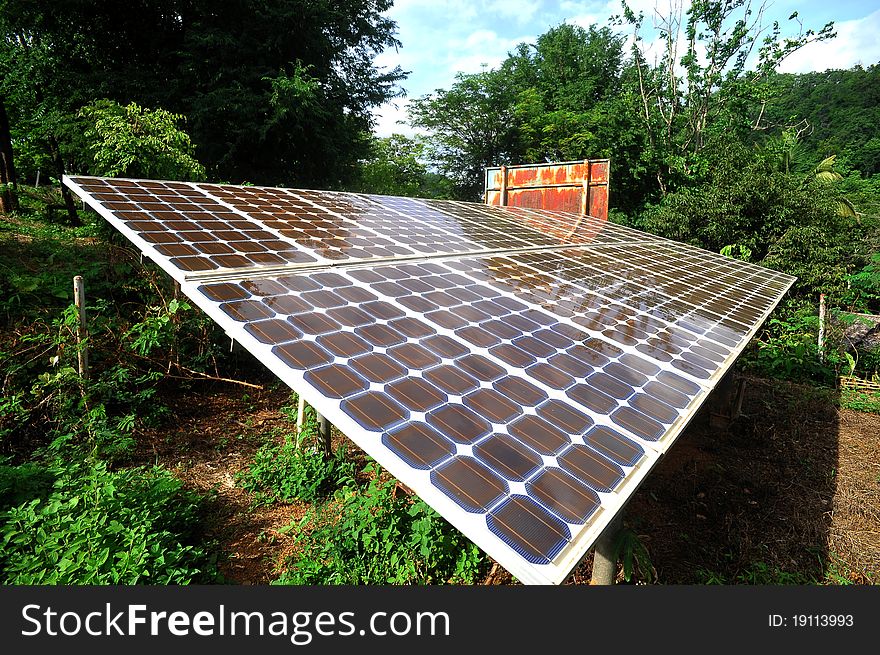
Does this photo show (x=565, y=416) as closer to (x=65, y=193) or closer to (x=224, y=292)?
(x=224, y=292)

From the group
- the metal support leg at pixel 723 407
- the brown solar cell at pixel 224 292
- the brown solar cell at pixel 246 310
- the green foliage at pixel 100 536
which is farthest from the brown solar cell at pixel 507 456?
the metal support leg at pixel 723 407

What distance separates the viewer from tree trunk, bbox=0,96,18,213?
13072 millimetres

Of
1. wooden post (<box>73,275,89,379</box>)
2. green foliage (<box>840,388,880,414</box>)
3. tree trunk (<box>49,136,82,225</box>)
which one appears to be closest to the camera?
wooden post (<box>73,275,89,379</box>)

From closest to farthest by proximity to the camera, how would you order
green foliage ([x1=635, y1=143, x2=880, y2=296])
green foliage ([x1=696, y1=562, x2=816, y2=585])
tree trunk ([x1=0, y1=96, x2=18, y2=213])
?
green foliage ([x1=696, y1=562, x2=816, y2=585]), tree trunk ([x1=0, y1=96, x2=18, y2=213]), green foliage ([x1=635, y1=143, x2=880, y2=296])

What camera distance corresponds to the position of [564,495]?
1.85 meters

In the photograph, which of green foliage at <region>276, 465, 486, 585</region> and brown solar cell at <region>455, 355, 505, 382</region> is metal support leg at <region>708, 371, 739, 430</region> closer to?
green foliage at <region>276, 465, 486, 585</region>

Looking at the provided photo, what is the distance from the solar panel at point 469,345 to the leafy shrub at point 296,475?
2594mm

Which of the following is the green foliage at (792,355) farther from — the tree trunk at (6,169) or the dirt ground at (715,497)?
the tree trunk at (6,169)

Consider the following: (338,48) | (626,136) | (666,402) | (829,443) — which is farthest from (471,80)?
(666,402)

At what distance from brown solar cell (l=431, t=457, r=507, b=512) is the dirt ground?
2.45m

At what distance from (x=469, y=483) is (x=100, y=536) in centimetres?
317

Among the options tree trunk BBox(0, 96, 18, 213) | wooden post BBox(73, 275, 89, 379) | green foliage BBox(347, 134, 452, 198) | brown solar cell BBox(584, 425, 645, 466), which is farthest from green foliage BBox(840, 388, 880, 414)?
green foliage BBox(347, 134, 452, 198)

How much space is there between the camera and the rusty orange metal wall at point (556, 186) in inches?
477

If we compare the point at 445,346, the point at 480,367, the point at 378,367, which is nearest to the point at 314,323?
the point at 378,367
